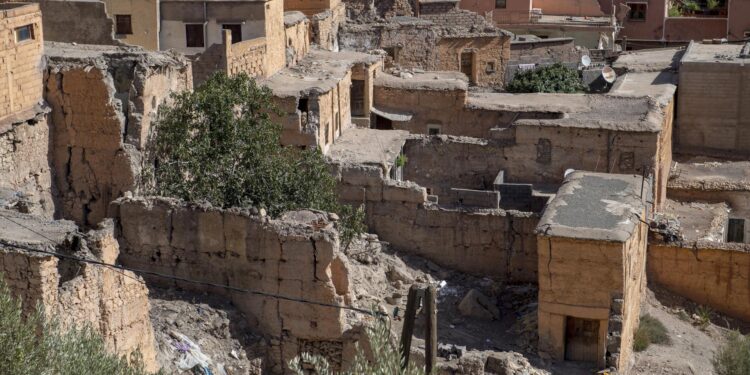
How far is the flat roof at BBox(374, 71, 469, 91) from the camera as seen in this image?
98.4ft

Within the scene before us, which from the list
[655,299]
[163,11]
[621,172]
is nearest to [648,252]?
[655,299]

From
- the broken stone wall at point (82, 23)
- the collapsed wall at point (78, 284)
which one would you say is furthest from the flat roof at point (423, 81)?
the collapsed wall at point (78, 284)

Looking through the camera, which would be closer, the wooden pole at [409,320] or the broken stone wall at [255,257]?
the wooden pole at [409,320]

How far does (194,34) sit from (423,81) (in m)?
5.43

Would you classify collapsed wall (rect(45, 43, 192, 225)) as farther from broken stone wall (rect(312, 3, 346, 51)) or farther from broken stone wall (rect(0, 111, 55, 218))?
broken stone wall (rect(312, 3, 346, 51))

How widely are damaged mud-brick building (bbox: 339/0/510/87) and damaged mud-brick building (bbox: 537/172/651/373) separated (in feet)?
46.6

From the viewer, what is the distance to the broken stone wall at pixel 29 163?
19750 mm

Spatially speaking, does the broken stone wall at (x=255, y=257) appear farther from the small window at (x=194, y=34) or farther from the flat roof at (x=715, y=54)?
the flat roof at (x=715, y=54)

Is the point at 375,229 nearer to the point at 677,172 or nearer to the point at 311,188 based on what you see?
the point at 311,188

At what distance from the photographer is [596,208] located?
72.0 ft

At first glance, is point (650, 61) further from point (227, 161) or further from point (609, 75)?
point (227, 161)

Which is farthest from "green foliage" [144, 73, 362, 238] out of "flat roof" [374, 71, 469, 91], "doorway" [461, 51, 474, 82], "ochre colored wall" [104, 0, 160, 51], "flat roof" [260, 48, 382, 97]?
"doorway" [461, 51, 474, 82]

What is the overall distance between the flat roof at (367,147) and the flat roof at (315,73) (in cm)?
117

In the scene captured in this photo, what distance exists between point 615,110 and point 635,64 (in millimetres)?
5256
